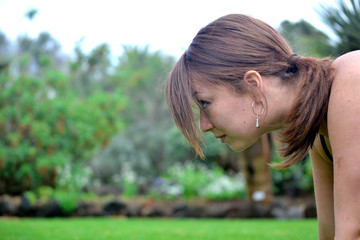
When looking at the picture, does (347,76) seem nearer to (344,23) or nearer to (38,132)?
(344,23)

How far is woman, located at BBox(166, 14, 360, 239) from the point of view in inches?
73.4

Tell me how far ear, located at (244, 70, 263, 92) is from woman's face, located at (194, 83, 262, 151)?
59mm

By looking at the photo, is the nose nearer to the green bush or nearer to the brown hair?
the brown hair

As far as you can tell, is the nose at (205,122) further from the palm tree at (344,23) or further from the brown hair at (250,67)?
A: the palm tree at (344,23)

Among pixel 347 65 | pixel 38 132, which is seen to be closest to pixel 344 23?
pixel 347 65

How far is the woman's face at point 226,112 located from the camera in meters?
1.93

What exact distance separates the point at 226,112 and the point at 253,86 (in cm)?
16

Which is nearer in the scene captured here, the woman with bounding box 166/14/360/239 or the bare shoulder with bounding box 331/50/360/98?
the bare shoulder with bounding box 331/50/360/98

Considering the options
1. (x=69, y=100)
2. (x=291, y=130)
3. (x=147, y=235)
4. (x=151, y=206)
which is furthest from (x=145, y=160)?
(x=291, y=130)

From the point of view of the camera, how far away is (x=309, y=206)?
884 centimetres

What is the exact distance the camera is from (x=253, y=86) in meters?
1.90

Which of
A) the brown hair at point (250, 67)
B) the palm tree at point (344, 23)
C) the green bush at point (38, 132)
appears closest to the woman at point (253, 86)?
the brown hair at point (250, 67)

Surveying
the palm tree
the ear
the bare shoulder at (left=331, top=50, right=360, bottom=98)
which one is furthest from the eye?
the palm tree

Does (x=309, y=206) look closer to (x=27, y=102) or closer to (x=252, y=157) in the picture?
(x=252, y=157)
